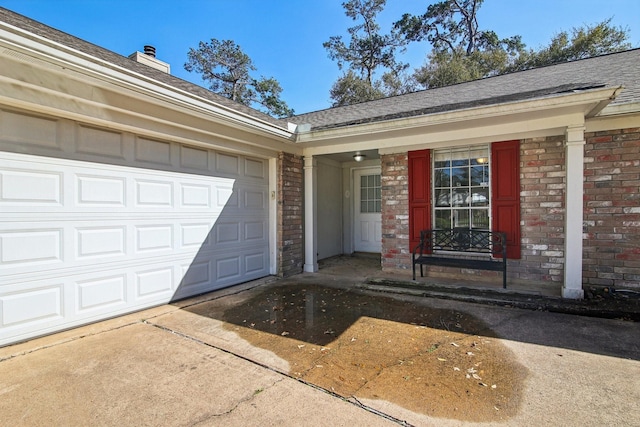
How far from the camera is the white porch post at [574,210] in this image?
4.11 metres

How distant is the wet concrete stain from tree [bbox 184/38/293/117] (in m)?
19.6

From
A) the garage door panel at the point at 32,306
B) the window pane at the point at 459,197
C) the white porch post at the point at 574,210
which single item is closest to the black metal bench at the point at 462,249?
the window pane at the point at 459,197

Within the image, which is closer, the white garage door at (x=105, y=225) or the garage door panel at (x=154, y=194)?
the white garage door at (x=105, y=225)

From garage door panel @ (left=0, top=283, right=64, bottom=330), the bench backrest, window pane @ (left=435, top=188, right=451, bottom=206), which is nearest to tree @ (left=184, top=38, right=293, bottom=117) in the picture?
window pane @ (left=435, top=188, right=451, bottom=206)

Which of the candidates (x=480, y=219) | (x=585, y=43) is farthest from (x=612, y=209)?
(x=585, y=43)

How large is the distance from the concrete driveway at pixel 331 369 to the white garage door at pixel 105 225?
1.15 ft

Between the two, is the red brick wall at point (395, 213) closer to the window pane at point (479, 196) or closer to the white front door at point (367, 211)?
the window pane at point (479, 196)

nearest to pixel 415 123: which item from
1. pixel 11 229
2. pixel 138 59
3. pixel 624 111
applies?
pixel 624 111

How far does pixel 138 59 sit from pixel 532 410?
315 inches

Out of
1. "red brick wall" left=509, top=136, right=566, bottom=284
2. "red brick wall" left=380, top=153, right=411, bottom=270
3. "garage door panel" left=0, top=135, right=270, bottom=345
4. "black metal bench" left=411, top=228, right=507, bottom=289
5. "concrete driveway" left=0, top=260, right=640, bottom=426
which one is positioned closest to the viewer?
"concrete driveway" left=0, top=260, right=640, bottom=426

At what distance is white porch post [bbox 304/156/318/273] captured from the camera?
6352 millimetres

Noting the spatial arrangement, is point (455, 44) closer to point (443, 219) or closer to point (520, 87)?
point (520, 87)

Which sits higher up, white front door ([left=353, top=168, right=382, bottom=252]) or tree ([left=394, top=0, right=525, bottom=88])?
tree ([left=394, top=0, right=525, bottom=88])

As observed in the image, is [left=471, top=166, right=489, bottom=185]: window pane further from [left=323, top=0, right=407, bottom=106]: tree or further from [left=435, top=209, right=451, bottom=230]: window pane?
[left=323, top=0, right=407, bottom=106]: tree
